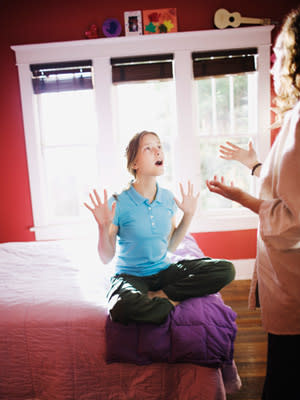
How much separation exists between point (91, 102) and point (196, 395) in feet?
9.32

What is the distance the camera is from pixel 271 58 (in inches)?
117

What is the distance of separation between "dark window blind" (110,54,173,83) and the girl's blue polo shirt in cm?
172

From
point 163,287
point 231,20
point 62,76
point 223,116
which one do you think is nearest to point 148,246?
point 163,287

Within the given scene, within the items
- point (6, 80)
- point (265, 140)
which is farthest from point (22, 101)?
point (265, 140)

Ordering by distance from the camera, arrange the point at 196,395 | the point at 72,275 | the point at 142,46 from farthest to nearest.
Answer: the point at 142,46
the point at 72,275
the point at 196,395

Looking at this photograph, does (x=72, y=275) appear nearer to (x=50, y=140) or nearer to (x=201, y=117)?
(x=50, y=140)

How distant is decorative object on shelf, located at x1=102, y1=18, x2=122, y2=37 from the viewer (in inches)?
113

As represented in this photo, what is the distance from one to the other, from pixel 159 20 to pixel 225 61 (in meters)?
0.76

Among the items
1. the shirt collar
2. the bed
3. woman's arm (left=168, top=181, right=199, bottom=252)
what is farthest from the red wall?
the bed

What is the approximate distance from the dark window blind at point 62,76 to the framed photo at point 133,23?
0.49m

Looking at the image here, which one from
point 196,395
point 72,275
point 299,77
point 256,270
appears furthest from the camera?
point 72,275

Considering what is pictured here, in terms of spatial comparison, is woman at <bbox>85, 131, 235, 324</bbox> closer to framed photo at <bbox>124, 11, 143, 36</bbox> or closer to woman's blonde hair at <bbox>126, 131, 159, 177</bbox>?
woman's blonde hair at <bbox>126, 131, 159, 177</bbox>

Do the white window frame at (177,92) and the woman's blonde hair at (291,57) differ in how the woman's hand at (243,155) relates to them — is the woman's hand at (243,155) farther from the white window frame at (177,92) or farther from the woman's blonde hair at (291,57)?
the white window frame at (177,92)

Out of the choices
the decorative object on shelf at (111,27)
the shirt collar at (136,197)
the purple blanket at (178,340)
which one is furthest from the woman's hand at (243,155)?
the decorative object on shelf at (111,27)
